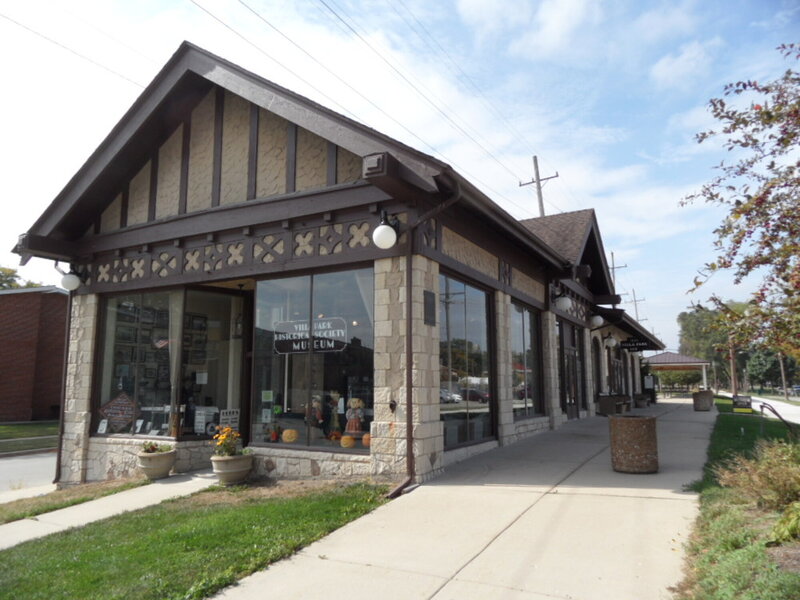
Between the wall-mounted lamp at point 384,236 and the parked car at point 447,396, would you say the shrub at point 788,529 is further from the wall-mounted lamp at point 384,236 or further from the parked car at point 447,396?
the wall-mounted lamp at point 384,236

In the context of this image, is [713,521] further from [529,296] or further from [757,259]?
[529,296]

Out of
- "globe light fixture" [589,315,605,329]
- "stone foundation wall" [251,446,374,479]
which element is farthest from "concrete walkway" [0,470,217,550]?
"globe light fixture" [589,315,605,329]

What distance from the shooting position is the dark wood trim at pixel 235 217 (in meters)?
8.16

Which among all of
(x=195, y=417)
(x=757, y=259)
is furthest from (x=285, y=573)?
(x=195, y=417)

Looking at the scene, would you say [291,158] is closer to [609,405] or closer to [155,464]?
[155,464]

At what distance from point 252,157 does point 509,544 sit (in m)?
7.37

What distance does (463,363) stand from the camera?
30.3 ft

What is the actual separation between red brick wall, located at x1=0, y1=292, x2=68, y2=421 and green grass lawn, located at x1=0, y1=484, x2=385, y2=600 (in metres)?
24.0

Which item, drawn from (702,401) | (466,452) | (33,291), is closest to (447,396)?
(466,452)

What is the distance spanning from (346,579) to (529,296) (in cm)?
895

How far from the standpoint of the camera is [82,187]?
10656mm

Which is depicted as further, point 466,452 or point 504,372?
point 504,372

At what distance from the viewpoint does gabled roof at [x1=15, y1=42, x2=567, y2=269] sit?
7461 millimetres

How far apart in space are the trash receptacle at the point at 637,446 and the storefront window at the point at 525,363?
11.4ft
